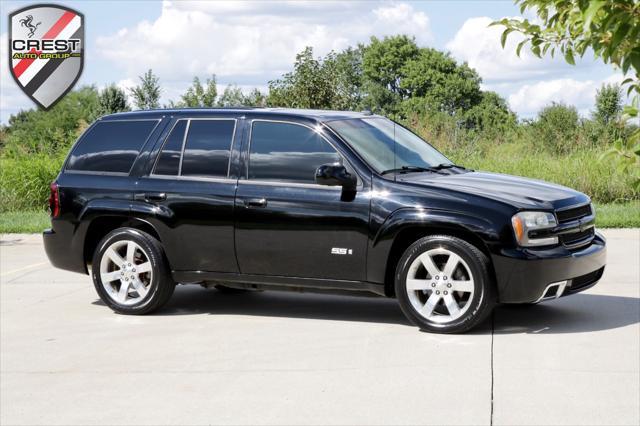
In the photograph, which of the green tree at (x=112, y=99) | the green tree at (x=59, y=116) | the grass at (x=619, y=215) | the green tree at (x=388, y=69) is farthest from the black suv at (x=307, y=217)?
the green tree at (x=388, y=69)

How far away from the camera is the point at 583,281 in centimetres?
831

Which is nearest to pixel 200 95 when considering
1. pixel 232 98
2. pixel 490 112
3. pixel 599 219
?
pixel 232 98

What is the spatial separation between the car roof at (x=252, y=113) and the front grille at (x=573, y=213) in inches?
84.2

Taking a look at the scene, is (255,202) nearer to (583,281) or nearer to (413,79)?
(583,281)

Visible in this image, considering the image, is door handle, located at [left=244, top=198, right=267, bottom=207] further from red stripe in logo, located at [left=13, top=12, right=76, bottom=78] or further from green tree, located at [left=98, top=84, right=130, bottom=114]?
green tree, located at [left=98, top=84, right=130, bottom=114]

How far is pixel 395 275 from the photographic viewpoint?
8.19 metres

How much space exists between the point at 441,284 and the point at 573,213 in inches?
51.5

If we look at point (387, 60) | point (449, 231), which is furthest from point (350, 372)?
point (387, 60)

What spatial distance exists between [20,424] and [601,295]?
588cm

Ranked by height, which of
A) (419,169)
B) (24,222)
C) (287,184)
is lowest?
(24,222)

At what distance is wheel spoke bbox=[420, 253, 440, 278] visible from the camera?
26.2ft

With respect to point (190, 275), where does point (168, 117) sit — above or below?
above

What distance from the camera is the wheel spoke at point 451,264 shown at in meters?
7.92

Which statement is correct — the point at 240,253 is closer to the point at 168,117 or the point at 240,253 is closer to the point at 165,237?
the point at 165,237
